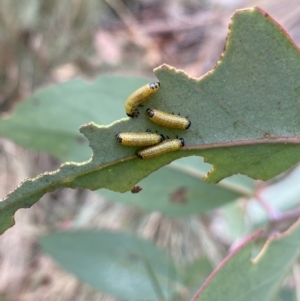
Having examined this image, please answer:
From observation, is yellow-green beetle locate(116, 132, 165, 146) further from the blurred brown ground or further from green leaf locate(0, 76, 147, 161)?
the blurred brown ground

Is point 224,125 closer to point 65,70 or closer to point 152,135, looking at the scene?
point 152,135

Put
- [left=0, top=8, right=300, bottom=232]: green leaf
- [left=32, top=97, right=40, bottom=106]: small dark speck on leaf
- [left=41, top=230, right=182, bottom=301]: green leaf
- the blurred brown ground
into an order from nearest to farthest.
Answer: [left=0, top=8, right=300, bottom=232]: green leaf
[left=32, top=97, right=40, bottom=106]: small dark speck on leaf
[left=41, top=230, right=182, bottom=301]: green leaf
the blurred brown ground

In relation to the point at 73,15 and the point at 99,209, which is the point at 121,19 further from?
the point at 99,209

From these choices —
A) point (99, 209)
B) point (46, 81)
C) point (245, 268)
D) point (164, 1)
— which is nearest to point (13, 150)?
point (46, 81)

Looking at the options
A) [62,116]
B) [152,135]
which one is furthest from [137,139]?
[62,116]

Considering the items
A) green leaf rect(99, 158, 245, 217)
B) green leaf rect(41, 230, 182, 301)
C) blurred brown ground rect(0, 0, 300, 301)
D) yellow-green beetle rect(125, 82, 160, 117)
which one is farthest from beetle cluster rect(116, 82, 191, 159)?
blurred brown ground rect(0, 0, 300, 301)

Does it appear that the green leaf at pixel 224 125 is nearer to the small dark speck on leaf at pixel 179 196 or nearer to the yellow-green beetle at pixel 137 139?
the yellow-green beetle at pixel 137 139
